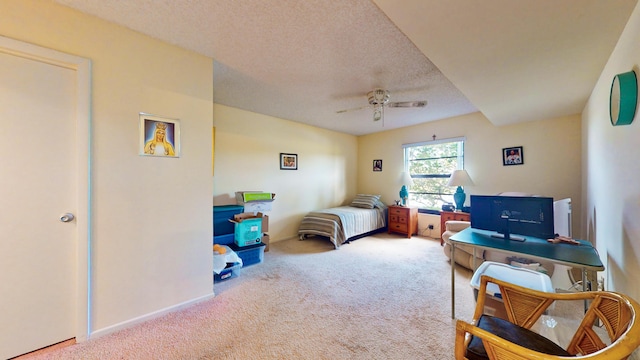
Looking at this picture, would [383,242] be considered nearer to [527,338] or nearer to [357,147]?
[357,147]

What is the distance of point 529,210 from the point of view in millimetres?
1949

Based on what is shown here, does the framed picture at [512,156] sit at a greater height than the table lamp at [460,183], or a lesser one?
greater

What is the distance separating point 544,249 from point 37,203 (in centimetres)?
368

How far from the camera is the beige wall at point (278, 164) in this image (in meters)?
3.82

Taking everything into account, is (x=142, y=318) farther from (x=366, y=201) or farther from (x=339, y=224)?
(x=366, y=201)

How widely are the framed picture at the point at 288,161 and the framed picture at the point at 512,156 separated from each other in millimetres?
3809

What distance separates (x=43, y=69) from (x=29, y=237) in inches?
45.7

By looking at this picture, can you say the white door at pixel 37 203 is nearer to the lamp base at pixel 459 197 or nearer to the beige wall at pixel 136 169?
the beige wall at pixel 136 169

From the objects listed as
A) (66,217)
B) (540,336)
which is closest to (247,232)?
(66,217)

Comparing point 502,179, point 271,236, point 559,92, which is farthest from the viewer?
point 271,236

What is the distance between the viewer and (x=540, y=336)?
3.66ft

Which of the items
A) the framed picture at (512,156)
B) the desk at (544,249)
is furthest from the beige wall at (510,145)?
the desk at (544,249)

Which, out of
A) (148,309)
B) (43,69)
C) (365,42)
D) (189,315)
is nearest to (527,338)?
(365,42)

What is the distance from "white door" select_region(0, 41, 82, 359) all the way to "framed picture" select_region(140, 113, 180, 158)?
41cm
